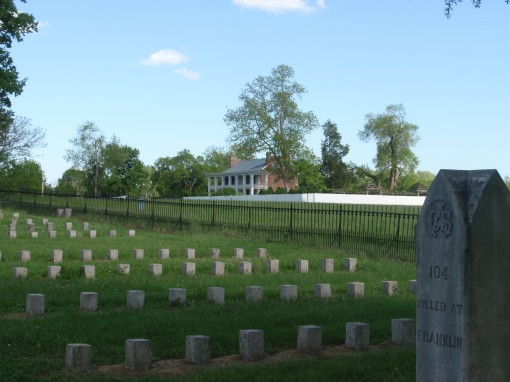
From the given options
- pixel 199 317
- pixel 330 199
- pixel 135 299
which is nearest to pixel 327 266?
pixel 135 299

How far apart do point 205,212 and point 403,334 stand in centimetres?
2392

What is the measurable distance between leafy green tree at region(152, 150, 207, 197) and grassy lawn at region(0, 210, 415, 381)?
8645 centimetres

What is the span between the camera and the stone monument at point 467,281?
5.72 meters

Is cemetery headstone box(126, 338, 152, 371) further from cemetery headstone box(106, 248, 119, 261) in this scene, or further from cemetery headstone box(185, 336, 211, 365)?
cemetery headstone box(106, 248, 119, 261)

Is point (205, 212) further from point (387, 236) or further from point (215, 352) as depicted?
point (215, 352)

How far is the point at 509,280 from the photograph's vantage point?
5.92m

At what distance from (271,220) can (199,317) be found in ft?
60.1

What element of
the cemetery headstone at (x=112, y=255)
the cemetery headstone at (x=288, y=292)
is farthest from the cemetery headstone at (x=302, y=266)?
the cemetery headstone at (x=112, y=255)

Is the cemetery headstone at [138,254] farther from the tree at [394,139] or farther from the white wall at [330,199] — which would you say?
the tree at [394,139]

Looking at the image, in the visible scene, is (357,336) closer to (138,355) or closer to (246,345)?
(246,345)

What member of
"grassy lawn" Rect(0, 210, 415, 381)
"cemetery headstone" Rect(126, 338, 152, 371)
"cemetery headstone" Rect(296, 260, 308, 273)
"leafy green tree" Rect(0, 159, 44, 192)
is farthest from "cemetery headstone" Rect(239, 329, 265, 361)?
"leafy green tree" Rect(0, 159, 44, 192)

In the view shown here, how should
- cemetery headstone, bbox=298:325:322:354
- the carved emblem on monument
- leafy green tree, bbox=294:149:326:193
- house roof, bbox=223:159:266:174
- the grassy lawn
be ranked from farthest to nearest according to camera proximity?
house roof, bbox=223:159:266:174
leafy green tree, bbox=294:149:326:193
cemetery headstone, bbox=298:325:322:354
the grassy lawn
the carved emblem on monument

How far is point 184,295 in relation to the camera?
42.0ft

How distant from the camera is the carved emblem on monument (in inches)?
234
